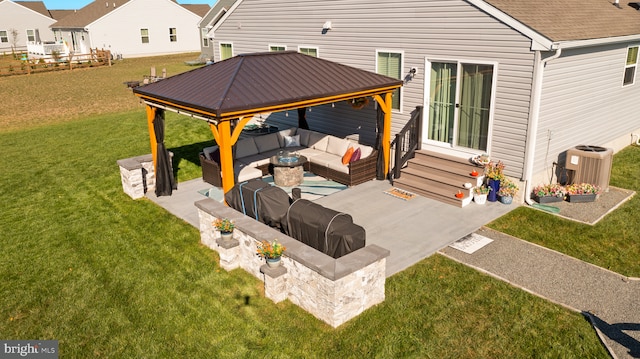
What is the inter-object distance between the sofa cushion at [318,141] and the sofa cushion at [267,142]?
3.57 ft

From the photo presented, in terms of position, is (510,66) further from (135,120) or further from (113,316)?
(135,120)

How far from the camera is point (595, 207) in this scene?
12.3 m

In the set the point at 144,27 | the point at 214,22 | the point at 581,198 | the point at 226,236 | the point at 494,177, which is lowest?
the point at 581,198

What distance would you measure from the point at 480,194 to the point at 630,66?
7.74 m

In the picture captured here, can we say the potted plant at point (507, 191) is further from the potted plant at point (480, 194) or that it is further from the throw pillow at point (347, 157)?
the throw pillow at point (347, 157)

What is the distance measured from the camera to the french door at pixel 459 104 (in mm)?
12656

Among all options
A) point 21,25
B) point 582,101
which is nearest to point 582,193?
point 582,101

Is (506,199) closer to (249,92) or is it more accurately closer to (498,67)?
(498,67)

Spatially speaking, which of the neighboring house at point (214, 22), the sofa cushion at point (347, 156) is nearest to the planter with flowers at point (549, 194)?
the sofa cushion at point (347, 156)

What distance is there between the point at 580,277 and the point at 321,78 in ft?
24.5

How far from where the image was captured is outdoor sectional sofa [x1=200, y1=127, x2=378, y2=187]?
13.9 meters

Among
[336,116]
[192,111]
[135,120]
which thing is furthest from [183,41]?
[192,111]

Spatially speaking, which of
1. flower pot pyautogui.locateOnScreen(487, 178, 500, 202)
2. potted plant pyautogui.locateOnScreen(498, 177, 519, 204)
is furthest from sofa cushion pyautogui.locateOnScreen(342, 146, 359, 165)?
potted plant pyautogui.locateOnScreen(498, 177, 519, 204)

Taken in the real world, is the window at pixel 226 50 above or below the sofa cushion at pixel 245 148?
above
